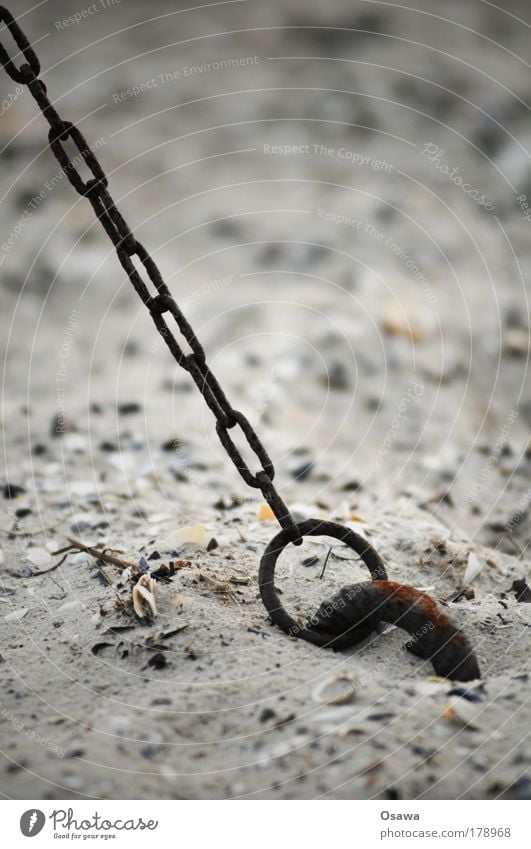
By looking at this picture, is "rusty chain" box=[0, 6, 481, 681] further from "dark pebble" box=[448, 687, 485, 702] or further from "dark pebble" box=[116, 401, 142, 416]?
"dark pebble" box=[116, 401, 142, 416]

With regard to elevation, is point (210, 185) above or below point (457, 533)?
above

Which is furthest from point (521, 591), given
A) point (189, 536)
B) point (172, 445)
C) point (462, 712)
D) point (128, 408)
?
point (128, 408)

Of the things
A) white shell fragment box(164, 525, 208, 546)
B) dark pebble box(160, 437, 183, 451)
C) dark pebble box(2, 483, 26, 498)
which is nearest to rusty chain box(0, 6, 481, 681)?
white shell fragment box(164, 525, 208, 546)

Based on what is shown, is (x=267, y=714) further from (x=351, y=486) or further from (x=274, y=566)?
(x=351, y=486)

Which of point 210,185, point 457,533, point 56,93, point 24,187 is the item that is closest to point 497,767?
point 457,533

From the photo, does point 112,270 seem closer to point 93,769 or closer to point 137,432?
point 137,432

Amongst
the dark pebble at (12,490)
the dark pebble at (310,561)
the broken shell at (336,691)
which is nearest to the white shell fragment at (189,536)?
the dark pebble at (310,561)
